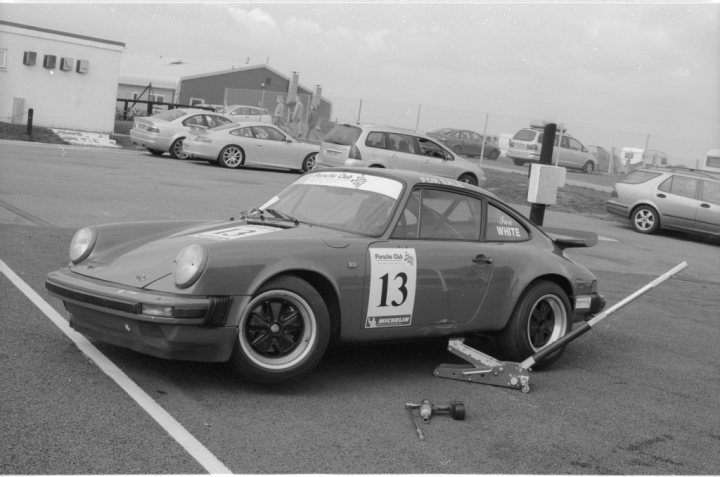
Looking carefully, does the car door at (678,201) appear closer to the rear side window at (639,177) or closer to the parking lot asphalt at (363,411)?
the rear side window at (639,177)

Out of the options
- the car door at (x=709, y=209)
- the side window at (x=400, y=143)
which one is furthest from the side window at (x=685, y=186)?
the side window at (x=400, y=143)

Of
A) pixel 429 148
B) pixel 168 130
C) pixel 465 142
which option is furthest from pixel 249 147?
pixel 465 142

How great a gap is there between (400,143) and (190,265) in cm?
1537

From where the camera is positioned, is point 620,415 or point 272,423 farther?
point 620,415

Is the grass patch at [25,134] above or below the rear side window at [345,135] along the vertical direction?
below

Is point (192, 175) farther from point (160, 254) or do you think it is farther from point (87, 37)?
point (87, 37)

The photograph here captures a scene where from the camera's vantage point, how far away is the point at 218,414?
4.55 metres

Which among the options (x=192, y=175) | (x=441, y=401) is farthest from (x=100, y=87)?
(x=441, y=401)

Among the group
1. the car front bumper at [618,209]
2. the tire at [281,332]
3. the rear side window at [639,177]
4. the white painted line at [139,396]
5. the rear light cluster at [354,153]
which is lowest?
the white painted line at [139,396]

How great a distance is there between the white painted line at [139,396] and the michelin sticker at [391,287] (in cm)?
146

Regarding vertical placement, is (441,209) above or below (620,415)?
above

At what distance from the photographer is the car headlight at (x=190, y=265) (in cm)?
484

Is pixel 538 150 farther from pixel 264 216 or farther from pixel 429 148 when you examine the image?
pixel 264 216

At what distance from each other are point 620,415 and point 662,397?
2.30 feet
